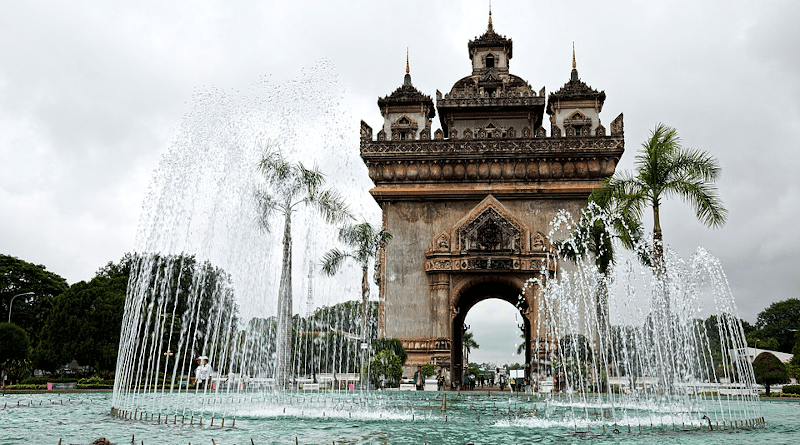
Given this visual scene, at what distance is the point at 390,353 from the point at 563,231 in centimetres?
1088

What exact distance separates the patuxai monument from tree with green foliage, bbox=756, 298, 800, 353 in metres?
52.9

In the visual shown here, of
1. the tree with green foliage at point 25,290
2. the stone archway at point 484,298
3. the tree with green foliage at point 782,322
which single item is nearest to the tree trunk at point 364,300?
the stone archway at point 484,298

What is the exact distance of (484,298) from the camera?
38500 mm

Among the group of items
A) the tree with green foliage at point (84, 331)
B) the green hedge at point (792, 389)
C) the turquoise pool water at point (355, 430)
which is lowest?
the turquoise pool water at point (355, 430)

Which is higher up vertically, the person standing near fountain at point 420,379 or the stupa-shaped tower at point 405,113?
the stupa-shaped tower at point 405,113

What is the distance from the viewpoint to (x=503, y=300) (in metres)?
37.8

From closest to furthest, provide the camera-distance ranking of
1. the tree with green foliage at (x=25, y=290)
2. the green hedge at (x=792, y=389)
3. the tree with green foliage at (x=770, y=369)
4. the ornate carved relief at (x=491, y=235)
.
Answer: the green hedge at (x=792, y=389)
the tree with green foliage at (x=770, y=369)
the ornate carved relief at (x=491, y=235)
the tree with green foliage at (x=25, y=290)

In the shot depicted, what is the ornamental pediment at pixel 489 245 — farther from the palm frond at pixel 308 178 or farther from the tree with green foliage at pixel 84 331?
the tree with green foliage at pixel 84 331

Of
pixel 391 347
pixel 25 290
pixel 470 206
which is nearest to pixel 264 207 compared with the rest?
pixel 391 347

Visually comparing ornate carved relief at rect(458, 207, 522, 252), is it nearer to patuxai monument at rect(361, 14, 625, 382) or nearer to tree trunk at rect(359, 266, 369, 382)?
patuxai monument at rect(361, 14, 625, 382)

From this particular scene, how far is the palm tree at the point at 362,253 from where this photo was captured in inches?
1134

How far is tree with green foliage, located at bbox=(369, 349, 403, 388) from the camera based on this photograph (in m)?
27.2

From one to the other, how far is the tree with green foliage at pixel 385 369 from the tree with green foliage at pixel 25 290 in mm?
31351

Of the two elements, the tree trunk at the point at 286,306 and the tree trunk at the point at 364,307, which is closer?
the tree trunk at the point at 286,306
